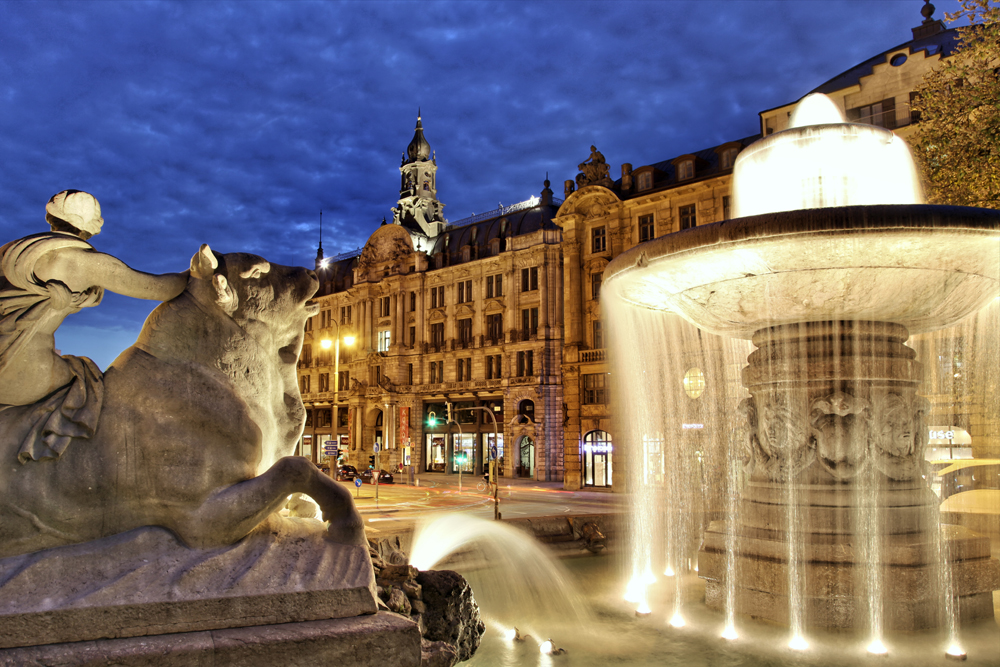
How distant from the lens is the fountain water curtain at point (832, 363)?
638cm

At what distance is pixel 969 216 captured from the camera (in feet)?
19.1

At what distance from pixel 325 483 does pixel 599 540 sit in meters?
8.73

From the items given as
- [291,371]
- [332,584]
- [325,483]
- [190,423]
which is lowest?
[332,584]

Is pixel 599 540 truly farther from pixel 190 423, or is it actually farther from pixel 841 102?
pixel 841 102

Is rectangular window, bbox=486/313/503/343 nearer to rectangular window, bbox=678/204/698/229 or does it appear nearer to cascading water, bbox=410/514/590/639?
rectangular window, bbox=678/204/698/229

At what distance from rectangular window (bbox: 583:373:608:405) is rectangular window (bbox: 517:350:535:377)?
5664 millimetres

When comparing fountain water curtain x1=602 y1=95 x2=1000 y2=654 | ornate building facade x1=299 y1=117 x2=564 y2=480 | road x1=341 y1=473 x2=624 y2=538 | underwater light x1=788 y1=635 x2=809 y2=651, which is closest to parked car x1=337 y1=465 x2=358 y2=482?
road x1=341 y1=473 x2=624 y2=538

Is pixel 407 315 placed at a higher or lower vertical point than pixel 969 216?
higher

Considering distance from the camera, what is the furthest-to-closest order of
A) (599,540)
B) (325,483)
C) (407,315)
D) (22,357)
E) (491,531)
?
(407,315), (599,540), (491,531), (325,483), (22,357)

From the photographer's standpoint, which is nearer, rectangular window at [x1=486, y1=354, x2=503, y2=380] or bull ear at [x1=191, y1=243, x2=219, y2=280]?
bull ear at [x1=191, y1=243, x2=219, y2=280]

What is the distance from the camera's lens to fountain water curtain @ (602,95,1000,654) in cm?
638

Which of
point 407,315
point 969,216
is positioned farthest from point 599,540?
point 407,315

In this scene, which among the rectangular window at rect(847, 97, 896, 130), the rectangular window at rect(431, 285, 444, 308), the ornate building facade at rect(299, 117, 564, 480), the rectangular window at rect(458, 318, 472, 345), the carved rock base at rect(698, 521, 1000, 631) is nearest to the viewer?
the carved rock base at rect(698, 521, 1000, 631)

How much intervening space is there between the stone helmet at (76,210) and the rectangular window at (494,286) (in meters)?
44.7
